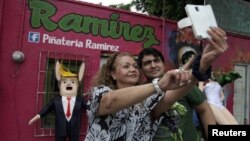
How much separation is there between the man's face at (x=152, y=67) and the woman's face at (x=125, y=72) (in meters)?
0.21

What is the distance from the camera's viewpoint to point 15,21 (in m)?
5.89

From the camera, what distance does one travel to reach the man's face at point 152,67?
7.39ft

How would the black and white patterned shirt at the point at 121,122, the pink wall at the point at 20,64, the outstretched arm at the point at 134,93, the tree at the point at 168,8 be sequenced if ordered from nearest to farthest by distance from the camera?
the outstretched arm at the point at 134,93, the black and white patterned shirt at the point at 121,122, the pink wall at the point at 20,64, the tree at the point at 168,8

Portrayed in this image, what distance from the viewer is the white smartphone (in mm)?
1523

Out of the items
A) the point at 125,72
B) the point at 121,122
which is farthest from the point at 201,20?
the point at 121,122

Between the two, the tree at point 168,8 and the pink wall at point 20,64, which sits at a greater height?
the tree at point 168,8

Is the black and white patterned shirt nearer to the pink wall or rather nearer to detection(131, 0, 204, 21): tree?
the pink wall

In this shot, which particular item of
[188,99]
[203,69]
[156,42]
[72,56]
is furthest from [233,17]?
[203,69]

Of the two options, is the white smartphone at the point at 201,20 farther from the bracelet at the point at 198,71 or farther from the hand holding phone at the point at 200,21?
the bracelet at the point at 198,71

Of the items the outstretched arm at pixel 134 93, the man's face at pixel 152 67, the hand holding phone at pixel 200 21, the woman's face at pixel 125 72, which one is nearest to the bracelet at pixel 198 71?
the outstretched arm at pixel 134 93

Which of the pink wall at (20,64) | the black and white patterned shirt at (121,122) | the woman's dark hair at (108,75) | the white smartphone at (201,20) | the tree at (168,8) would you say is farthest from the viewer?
the tree at (168,8)

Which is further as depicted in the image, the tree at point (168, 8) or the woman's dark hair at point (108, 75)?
the tree at point (168, 8)

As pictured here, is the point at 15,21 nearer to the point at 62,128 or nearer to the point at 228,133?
the point at 62,128

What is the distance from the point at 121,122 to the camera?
1.95 meters
